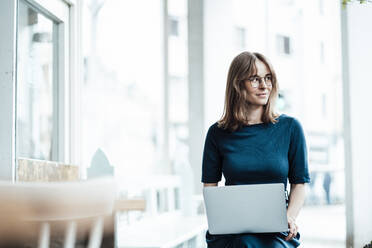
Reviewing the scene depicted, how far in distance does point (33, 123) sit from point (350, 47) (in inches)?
84.9

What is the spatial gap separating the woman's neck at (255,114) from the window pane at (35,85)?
3.06 feet

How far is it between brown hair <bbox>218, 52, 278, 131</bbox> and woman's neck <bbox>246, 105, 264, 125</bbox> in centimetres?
2

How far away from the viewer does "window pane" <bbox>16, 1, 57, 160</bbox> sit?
233cm

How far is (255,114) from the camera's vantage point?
2203 mm

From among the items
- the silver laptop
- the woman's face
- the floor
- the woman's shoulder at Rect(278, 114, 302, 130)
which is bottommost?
the floor

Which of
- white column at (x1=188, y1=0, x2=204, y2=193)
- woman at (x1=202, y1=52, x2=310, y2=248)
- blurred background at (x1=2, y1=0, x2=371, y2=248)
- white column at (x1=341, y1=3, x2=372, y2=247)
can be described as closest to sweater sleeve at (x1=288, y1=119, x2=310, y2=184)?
woman at (x1=202, y1=52, x2=310, y2=248)

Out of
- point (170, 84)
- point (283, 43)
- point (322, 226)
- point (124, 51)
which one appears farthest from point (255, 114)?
point (283, 43)

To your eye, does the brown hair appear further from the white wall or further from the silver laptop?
the white wall

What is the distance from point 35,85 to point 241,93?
0.97m

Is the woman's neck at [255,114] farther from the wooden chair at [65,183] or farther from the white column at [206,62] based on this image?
the white column at [206,62]

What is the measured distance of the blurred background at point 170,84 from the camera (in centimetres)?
268

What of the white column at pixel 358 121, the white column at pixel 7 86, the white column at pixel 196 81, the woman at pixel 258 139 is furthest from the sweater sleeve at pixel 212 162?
the white column at pixel 196 81

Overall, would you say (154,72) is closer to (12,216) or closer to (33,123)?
(33,123)

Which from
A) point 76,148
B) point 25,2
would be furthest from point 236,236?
point 25,2
